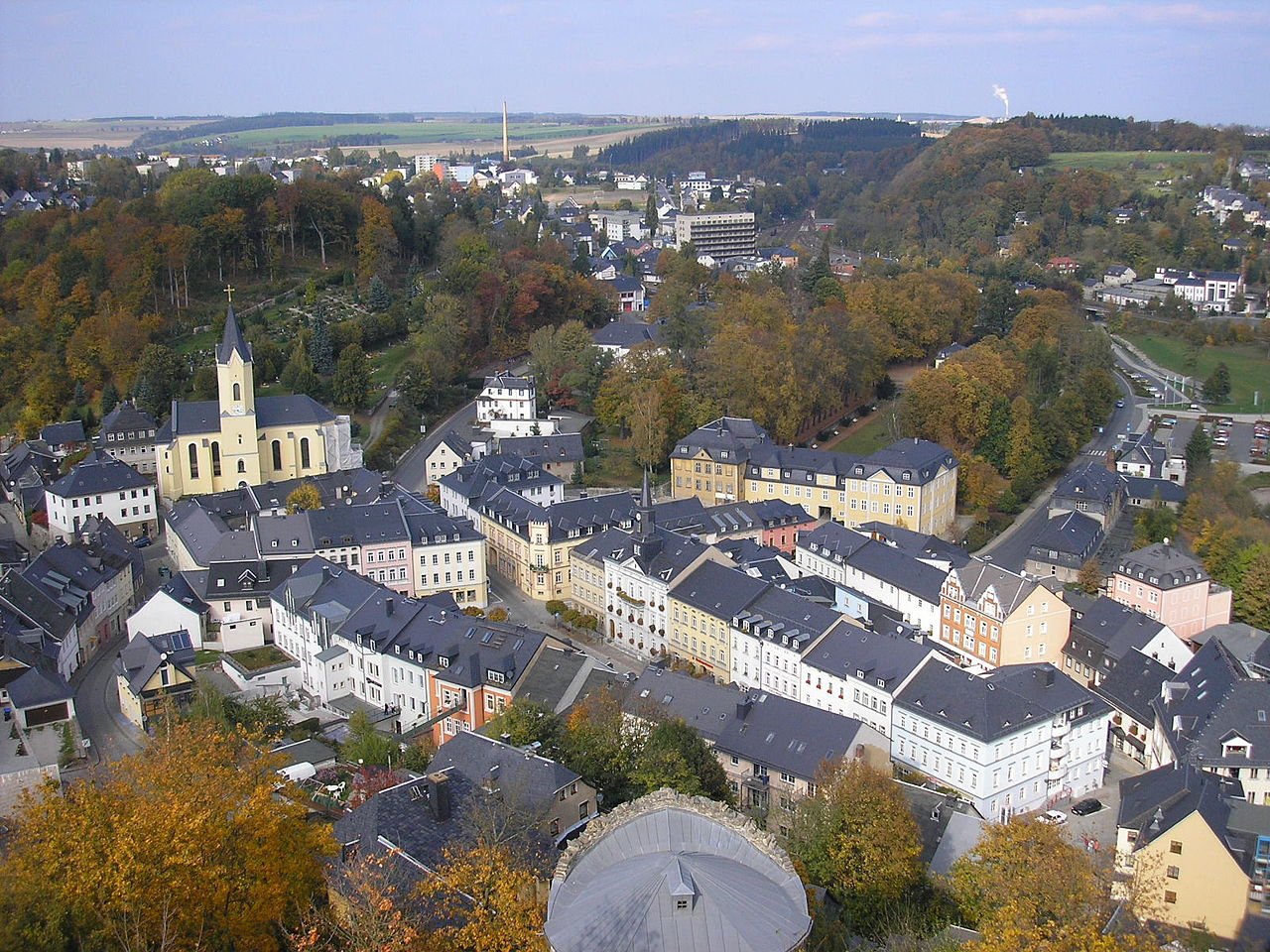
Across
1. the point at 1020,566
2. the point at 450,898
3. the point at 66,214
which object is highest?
the point at 66,214

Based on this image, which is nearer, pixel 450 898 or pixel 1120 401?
pixel 450 898

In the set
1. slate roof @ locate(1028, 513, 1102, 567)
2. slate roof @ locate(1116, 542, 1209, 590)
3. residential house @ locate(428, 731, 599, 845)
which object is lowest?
slate roof @ locate(1028, 513, 1102, 567)

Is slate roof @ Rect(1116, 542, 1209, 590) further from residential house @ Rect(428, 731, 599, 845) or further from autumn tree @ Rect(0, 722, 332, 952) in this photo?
autumn tree @ Rect(0, 722, 332, 952)

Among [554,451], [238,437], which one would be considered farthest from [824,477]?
[238,437]

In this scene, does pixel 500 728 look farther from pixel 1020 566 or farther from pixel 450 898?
pixel 1020 566

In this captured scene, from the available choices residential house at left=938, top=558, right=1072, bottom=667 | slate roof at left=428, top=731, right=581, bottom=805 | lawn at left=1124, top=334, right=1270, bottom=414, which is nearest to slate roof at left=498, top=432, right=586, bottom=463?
residential house at left=938, top=558, right=1072, bottom=667

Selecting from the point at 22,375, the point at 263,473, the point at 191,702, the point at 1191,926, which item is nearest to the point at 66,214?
the point at 22,375

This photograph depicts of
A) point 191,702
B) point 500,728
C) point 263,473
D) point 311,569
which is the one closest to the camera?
point 500,728

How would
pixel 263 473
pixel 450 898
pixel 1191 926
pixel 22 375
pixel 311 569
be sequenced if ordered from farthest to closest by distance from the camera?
pixel 22 375 → pixel 263 473 → pixel 311 569 → pixel 1191 926 → pixel 450 898
